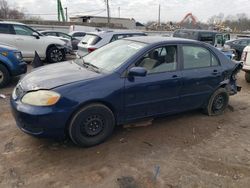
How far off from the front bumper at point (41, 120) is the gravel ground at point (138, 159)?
1.17 ft

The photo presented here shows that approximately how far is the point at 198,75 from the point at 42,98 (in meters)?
2.80

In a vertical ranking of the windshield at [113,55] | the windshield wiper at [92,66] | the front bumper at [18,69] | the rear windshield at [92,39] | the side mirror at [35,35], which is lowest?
the front bumper at [18,69]

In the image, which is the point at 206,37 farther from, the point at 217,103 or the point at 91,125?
the point at 91,125

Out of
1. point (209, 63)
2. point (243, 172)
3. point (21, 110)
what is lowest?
point (243, 172)

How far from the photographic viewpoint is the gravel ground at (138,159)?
3143 mm

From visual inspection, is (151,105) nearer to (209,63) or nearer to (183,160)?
(183,160)

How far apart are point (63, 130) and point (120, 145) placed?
0.92 m

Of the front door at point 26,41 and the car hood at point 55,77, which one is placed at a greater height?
the front door at point 26,41

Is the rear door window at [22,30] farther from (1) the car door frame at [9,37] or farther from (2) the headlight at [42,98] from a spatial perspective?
(2) the headlight at [42,98]

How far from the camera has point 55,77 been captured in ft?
12.4

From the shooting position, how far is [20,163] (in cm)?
342

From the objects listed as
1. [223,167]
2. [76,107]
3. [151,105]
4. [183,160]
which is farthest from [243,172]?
[76,107]

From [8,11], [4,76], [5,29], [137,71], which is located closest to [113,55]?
[137,71]

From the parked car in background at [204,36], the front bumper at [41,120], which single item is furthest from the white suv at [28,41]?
the front bumper at [41,120]
